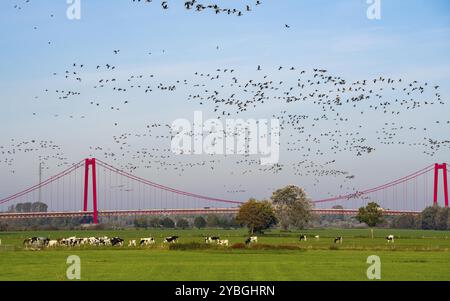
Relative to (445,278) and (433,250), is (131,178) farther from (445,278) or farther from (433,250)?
(445,278)

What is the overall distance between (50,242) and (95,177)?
118 metres

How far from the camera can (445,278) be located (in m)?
37.9

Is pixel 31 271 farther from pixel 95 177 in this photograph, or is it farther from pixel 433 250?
pixel 95 177

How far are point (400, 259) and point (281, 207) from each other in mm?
91255

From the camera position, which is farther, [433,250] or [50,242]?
[50,242]

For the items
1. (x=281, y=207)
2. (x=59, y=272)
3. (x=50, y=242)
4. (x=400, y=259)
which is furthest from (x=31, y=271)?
(x=281, y=207)
